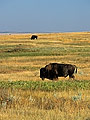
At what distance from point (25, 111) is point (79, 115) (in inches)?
60.5

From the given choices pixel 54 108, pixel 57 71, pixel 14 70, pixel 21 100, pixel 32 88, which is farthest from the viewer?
pixel 14 70

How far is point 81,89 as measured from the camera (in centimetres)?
1423

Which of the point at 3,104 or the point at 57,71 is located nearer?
the point at 3,104

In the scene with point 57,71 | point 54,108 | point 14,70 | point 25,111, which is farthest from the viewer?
point 14,70

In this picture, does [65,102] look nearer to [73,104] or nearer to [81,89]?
[73,104]

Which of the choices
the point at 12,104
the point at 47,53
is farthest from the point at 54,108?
the point at 47,53

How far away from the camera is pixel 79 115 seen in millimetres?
8828

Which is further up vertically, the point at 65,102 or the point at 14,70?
the point at 65,102

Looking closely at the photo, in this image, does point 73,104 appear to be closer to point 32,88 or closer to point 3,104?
point 3,104

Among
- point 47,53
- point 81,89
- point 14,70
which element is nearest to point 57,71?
point 81,89

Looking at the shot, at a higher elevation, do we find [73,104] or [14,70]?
[73,104]

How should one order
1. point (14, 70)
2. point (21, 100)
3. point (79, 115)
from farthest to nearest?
point (14, 70), point (21, 100), point (79, 115)

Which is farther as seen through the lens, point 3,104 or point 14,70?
point 14,70

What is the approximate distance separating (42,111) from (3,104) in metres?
1.33
